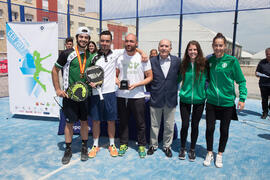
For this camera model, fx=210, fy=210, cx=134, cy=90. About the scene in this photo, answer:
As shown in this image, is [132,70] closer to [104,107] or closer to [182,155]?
[104,107]

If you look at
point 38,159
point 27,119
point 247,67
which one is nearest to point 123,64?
point 38,159

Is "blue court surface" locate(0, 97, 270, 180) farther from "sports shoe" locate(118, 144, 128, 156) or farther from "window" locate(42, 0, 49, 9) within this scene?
"window" locate(42, 0, 49, 9)

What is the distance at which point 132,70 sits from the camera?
3299mm

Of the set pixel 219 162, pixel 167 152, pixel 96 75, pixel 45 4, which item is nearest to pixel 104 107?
pixel 96 75

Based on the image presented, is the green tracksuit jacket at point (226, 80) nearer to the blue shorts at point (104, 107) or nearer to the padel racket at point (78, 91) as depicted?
the blue shorts at point (104, 107)

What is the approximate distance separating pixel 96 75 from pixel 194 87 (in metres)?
1.46

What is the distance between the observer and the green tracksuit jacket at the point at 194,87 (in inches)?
122

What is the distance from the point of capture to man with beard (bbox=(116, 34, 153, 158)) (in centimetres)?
324

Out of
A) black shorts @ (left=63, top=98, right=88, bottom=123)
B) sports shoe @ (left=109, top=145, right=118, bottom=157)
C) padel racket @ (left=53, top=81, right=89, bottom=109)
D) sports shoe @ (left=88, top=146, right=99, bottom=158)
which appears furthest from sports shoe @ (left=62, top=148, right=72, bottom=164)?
padel racket @ (left=53, top=81, right=89, bottom=109)


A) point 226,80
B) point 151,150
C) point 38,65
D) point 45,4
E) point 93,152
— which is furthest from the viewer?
point 45,4

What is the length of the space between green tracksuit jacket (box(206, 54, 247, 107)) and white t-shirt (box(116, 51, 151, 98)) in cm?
100

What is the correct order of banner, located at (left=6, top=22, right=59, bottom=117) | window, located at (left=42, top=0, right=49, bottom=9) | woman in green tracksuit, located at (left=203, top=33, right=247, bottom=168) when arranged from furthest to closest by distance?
1. window, located at (left=42, top=0, right=49, bottom=9)
2. banner, located at (left=6, top=22, right=59, bottom=117)
3. woman in green tracksuit, located at (left=203, top=33, right=247, bottom=168)

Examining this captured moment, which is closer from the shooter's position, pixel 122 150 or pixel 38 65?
pixel 122 150

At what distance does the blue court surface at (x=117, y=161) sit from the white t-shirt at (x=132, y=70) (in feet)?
3.38
